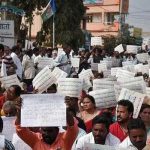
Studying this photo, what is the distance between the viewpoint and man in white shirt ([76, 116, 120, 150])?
248 inches

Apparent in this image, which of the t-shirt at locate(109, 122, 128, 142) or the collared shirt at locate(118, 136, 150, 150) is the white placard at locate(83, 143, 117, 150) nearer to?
the collared shirt at locate(118, 136, 150, 150)

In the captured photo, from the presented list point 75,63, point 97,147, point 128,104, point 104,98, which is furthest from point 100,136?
point 75,63

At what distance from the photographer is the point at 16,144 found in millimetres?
6457

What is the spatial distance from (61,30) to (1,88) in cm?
2660

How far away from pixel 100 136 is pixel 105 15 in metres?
70.9

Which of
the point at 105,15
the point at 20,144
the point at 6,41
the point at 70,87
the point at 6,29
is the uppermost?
the point at 105,15

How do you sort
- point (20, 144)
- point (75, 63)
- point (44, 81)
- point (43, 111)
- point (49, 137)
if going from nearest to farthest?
point (43, 111), point (49, 137), point (20, 144), point (44, 81), point (75, 63)

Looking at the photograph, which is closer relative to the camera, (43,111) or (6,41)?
(43,111)

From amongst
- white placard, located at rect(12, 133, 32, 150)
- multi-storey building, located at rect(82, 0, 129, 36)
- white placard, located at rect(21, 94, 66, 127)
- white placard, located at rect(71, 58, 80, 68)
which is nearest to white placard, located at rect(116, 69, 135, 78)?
white placard, located at rect(12, 133, 32, 150)

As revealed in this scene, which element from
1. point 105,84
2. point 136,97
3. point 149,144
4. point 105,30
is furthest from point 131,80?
point 105,30

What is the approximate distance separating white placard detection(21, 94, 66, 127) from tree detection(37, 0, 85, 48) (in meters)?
30.1

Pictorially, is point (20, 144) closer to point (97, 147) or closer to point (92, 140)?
point (92, 140)

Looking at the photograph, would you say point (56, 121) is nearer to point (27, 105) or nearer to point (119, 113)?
point (27, 105)

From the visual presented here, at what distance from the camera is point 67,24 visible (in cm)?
3675
